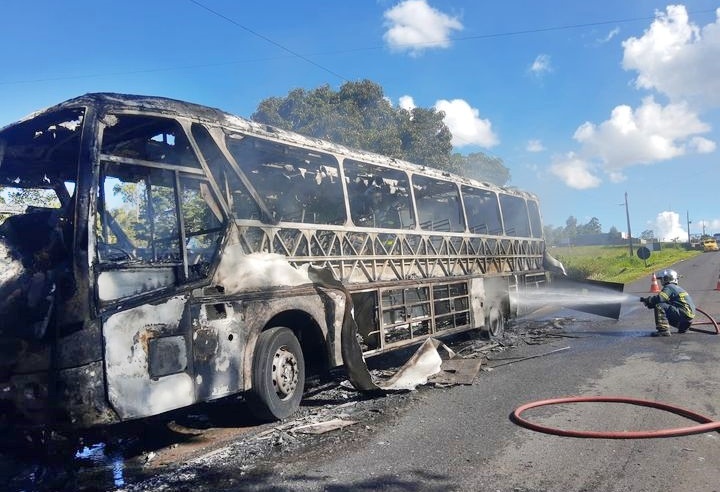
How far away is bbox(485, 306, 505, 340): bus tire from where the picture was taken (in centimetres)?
1053

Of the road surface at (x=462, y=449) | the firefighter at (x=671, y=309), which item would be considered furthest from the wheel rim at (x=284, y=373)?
the firefighter at (x=671, y=309)

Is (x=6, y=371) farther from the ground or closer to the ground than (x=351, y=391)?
farther from the ground

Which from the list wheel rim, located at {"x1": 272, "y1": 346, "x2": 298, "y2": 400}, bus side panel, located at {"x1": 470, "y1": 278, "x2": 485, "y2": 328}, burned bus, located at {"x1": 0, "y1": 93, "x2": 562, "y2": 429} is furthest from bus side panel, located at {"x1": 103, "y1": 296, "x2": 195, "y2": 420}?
bus side panel, located at {"x1": 470, "y1": 278, "x2": 485, "y2": 328}

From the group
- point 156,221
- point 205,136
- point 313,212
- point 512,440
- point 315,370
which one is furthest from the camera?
point 313,212

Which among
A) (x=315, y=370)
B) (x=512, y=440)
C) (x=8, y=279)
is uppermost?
(x=8, y=279)

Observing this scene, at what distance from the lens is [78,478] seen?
411 centimetres

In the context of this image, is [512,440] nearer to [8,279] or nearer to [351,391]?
[351,391]

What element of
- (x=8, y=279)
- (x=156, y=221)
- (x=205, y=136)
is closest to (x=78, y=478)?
(x=8, y=279)

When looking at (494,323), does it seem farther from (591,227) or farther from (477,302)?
(591,227)

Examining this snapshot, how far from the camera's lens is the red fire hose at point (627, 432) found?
4250mm

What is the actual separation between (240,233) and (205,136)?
99 centimetres

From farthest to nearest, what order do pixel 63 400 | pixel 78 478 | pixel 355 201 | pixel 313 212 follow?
1. pixel 355 201
2. pixel 313 212
3. pixel 78 478
4. pixel 63 400

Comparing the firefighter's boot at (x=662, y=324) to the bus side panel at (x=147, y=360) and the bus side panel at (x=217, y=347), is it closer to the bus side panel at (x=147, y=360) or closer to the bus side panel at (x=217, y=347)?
the bus side panel at (x=217, y=347)

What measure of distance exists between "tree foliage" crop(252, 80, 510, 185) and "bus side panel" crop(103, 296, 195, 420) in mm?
18166
